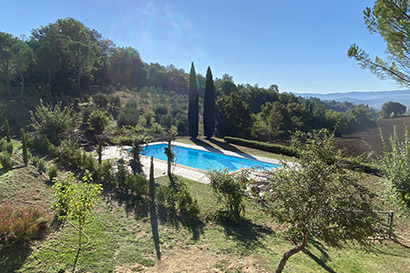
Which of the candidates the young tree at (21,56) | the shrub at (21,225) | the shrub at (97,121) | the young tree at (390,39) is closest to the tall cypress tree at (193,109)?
the shrub at (97,121)

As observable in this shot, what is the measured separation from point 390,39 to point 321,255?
5.82 m

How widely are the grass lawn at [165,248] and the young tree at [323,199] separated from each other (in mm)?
777

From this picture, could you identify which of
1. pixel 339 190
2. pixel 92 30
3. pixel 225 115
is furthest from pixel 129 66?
pixel 339 190

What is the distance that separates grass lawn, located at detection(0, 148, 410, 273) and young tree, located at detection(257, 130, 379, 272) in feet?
2.55

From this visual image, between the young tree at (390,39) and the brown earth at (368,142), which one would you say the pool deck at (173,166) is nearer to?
the brown earth at (368,142)

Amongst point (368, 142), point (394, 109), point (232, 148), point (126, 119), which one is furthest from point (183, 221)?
point (394, 109)

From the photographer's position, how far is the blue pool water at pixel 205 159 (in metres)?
15.4

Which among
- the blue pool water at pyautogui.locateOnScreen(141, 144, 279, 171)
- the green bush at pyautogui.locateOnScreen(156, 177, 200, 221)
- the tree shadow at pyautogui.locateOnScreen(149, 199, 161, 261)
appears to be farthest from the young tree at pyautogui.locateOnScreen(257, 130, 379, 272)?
the blue pool water at pyautogui.locateOnScreen(141, 144, 279, 171)

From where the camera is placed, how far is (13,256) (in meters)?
4.02

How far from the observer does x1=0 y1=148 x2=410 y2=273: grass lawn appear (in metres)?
4.25

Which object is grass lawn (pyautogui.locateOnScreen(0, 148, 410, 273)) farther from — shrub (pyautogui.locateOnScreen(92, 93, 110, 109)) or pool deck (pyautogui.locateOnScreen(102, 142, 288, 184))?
shrub (pyautogui.locateOnScreen(92, 93, 110, 109))

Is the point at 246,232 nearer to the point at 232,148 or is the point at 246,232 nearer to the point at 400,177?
the point at 400,177

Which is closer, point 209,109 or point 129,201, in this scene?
point 129,201

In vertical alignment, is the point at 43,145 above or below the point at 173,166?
above
